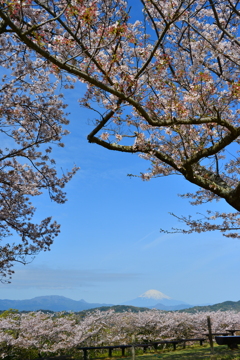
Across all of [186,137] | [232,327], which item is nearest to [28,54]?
[186,137]

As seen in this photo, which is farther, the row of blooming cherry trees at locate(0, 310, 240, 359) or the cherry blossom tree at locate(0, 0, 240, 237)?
the row of blooming cherry trees at locate(0, 310, 240, 359)

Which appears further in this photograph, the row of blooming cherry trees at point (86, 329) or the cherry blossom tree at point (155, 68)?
the row of blooming cherry trees at point (86, 329)

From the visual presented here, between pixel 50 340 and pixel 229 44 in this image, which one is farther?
pixel 50 340

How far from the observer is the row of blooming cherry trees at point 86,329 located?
10.8 m

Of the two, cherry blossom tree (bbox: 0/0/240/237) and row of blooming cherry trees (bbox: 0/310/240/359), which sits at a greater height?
cherry blossom tree (bbox: 0/0/240/237)

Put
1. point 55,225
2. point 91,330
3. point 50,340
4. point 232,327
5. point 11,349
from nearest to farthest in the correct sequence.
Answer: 1. point 55,225
2. point 11,349
3. point 50,340
4. point 91,330
5. point 232,327

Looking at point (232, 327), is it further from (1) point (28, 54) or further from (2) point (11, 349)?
(1) point (28, 54)

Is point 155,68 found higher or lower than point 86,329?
higher

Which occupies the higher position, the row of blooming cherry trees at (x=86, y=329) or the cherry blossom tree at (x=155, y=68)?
the cherry blossom tree at (x=155, y=68)

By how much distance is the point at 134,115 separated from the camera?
8.30m

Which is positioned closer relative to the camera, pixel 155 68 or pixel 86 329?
pixel 155 68

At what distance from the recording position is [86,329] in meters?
12.1

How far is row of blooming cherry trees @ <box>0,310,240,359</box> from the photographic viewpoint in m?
10.8

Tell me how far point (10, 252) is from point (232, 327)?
14.1 meters
